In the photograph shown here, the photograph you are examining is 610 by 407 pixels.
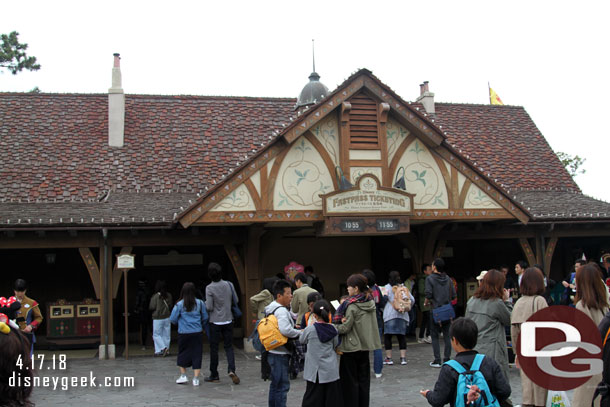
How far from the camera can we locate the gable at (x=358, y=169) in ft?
40.9

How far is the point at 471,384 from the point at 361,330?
2.94 meters

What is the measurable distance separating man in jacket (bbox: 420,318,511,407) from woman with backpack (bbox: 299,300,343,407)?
2332mm

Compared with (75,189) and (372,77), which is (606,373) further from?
(75,189)

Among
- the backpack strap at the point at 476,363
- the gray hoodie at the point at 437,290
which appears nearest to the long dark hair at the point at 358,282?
the backpack strap at the point at 476,363

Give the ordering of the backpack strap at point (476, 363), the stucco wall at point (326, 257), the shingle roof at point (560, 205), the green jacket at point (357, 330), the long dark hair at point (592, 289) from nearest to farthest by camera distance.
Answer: the backpack strap at point (476, 363), the long dark hair at point (592, 289), the green jacket at point (357, 330), the shingle roof at point (560, 205), the stucco wall at point (326, 257)

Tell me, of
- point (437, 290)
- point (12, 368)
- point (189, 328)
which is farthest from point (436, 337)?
point (12, 368)

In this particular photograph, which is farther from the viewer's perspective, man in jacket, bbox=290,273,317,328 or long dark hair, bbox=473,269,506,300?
man in jacket, bbox=290,273,317,328

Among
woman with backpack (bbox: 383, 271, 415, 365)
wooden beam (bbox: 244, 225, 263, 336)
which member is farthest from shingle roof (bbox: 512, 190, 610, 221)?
wooden beam (bbox: 244, 225, 263, 336)

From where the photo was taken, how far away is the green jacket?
23.2 ft

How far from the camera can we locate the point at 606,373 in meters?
4.34

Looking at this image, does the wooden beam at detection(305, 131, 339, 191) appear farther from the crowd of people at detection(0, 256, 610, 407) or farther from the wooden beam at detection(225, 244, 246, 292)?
the crowd of people at detection(0, 256, 610, 407)

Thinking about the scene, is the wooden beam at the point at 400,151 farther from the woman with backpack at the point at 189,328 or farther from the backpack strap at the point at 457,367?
the backpack strap at the point at 457,367

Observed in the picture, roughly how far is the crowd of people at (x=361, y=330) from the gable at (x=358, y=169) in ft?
8.14

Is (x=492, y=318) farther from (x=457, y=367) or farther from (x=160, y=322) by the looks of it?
(x=160, y=322)
